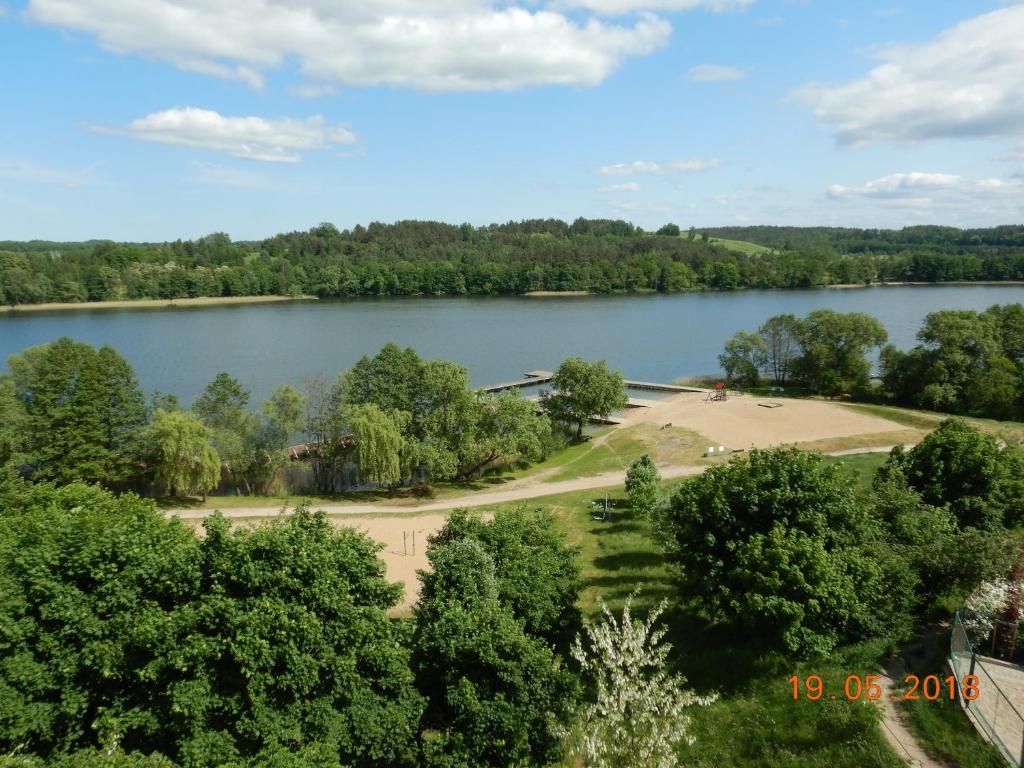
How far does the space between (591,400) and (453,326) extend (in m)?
40.7

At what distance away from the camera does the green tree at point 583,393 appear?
37562mm

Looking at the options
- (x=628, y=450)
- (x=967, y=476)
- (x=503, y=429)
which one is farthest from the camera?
(x=628, y=450)

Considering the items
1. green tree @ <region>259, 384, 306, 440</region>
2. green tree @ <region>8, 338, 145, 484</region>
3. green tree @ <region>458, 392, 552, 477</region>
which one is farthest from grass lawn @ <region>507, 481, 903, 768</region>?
green tree @ <region>8, 338, 145, 484</region>

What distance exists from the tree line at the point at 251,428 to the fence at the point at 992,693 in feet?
69.7

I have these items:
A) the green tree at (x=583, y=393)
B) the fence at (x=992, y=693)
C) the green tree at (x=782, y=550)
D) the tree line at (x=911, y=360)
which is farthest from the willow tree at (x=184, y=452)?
the tree line at (x=911, y=360)

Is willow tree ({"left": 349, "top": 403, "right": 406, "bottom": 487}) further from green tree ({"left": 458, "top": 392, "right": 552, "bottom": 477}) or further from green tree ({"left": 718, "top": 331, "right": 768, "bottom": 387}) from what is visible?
green tree ({"left": 718, "top": 331, "right": 768, "bottom": 387})

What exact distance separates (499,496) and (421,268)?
9219cm

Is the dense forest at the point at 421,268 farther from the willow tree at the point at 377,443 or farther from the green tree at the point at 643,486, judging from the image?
the green tree at the point at 643,486

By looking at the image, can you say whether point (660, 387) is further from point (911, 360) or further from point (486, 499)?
point (486, 499)

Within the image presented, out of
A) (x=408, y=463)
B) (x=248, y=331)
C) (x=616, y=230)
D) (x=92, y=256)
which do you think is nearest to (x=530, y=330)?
(x=248, y=331)

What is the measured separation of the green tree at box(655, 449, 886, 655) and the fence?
4.93 feet

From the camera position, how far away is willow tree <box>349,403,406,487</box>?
28.1m

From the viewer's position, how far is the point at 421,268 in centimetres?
11525

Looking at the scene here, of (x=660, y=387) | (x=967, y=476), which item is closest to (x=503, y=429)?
(x=967, y=476)
